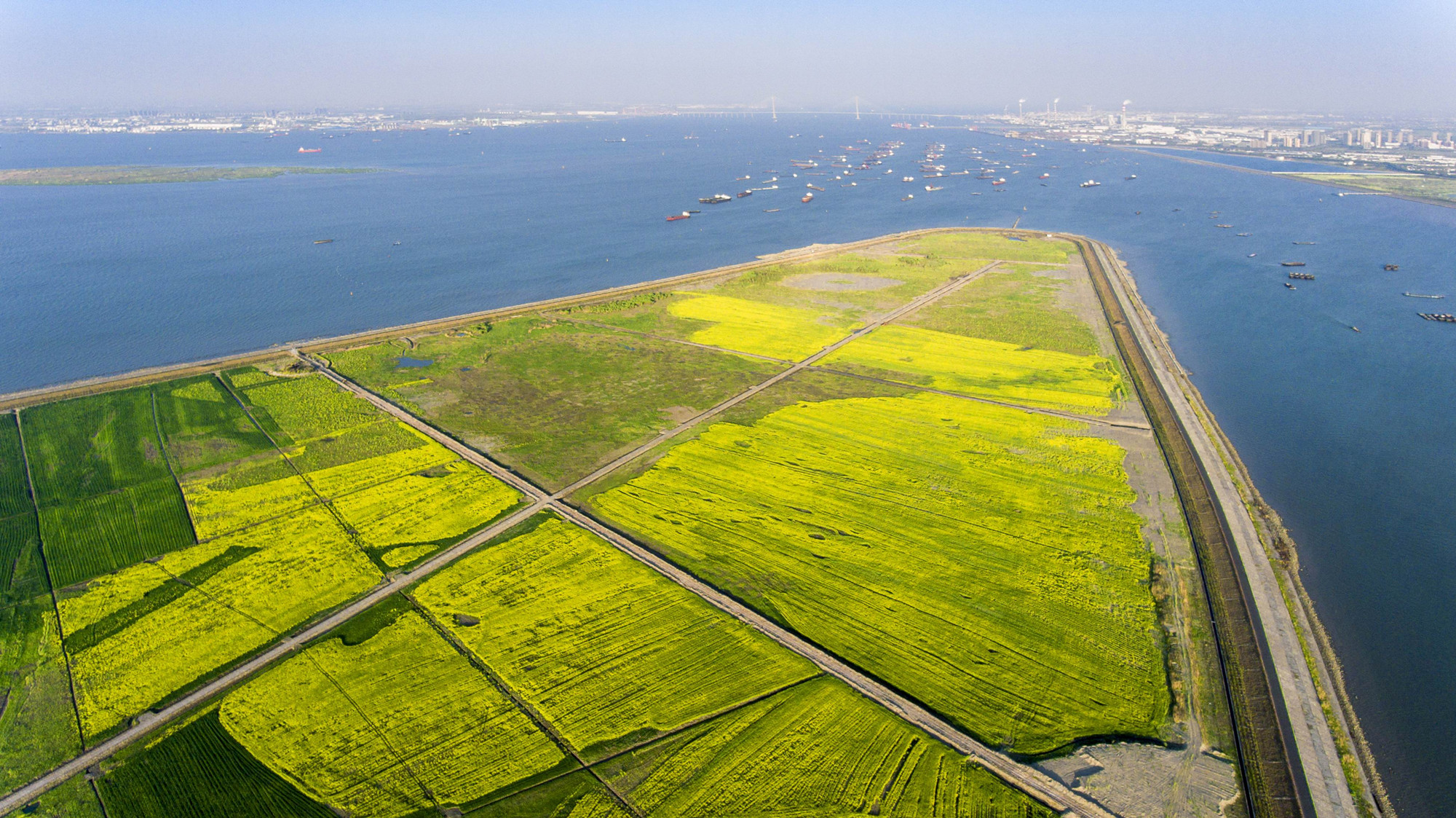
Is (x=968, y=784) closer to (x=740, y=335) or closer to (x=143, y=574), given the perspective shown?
(x=143, y=574)

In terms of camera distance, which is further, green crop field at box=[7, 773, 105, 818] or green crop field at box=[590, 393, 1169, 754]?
green crop field at box=[590, 393, 1169, 754]

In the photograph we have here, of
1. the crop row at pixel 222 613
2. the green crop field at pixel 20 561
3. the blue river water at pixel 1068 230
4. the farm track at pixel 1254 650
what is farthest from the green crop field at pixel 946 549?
the green crop field at pixel 20 561

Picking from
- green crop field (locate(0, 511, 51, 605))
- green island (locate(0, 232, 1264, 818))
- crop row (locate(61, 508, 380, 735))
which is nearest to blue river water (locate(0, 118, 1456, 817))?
green island (locate(0, 232, 1264, 818))

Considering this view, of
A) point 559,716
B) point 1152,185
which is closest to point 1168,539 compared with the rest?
point 559,716

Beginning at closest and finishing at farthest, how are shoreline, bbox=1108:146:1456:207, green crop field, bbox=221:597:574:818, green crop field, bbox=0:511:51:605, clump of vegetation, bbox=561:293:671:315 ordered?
green crop field, bbox=221:597:574:818, green crop field, bbox=0:511:51:605, clump of vegetation, bbox=561:293:671:315, shoreline, bbox=1108:146:1456:207

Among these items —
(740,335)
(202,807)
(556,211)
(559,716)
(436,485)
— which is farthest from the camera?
(556,211)

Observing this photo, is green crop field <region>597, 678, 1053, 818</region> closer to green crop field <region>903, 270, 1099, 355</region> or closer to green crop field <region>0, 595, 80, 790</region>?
green crop field <region>0, 595, 80, 790</region>
